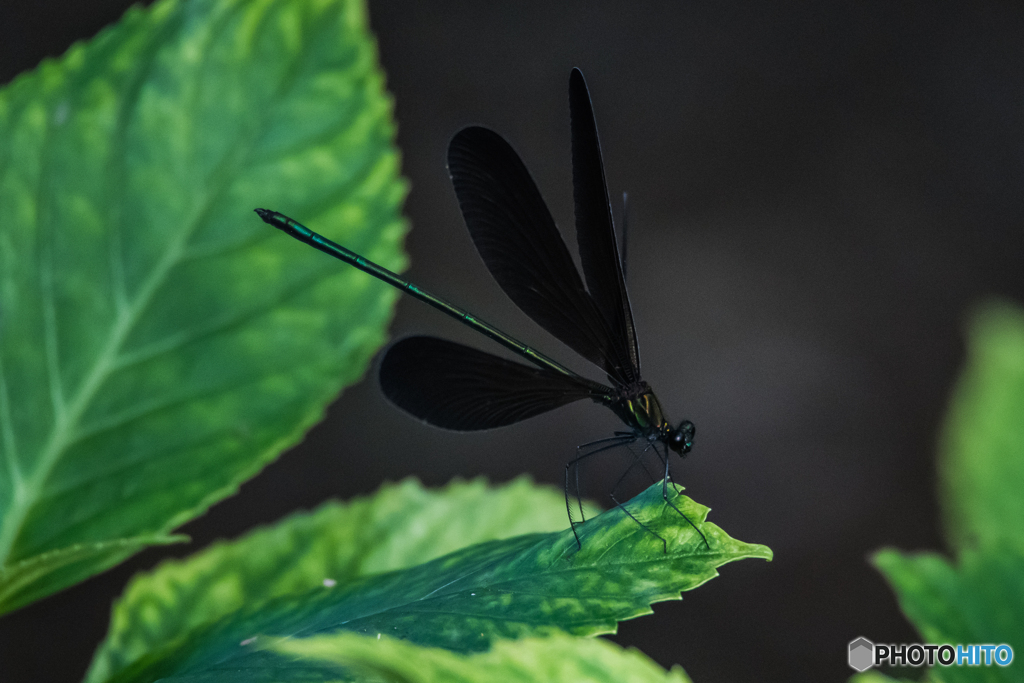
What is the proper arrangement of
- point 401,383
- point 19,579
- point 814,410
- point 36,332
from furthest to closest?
point 814,410 → point 401,383 → point 36,332 → point 19,579

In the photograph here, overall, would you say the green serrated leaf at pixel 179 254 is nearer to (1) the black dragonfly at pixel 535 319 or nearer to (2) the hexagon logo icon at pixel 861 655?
(1) the black dragonfly at pixel 535 319

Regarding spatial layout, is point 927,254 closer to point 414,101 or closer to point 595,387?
point 414,101

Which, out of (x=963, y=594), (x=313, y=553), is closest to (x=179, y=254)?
(x=313, y=553)

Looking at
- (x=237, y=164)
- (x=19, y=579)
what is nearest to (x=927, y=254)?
(x=237, y=164)

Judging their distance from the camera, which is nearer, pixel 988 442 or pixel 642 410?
pixel 988 442

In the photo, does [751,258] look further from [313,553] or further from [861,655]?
[313,553]

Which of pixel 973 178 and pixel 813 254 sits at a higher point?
pixel 973 178

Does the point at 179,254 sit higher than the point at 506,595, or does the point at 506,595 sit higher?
the point at 179,254
